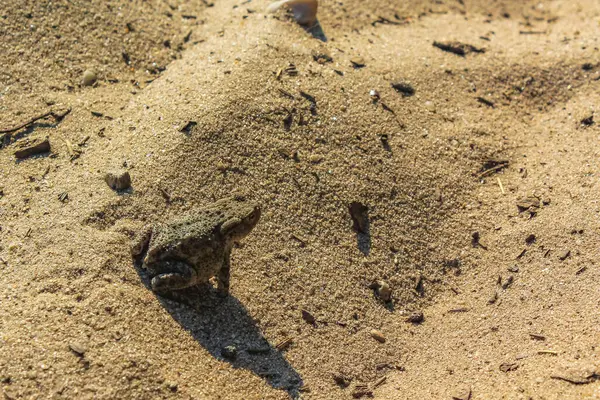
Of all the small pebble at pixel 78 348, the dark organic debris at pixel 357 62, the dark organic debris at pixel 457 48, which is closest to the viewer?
the small pebble at pixel 78 348

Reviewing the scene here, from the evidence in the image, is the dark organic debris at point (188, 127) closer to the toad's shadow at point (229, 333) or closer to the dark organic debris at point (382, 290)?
the toad's shadow at point (229, 333)

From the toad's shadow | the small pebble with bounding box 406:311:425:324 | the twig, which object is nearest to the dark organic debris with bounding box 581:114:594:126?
the small pebble with bounding box 406:311:425:324

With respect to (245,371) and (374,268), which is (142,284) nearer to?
(245,371)

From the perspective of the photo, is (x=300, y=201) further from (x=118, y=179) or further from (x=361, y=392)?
(x=361, y=392)

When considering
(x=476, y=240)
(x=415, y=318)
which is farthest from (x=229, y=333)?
(x=476, y=240)

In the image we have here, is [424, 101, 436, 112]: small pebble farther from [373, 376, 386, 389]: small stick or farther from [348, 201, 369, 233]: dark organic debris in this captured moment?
[373, 376, 386, 389]: small stick

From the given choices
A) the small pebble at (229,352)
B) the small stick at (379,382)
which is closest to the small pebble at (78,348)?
the small pebble at (229,352)
